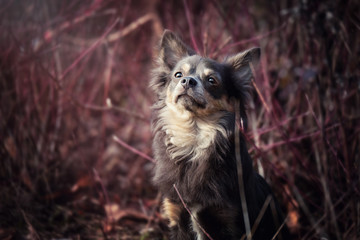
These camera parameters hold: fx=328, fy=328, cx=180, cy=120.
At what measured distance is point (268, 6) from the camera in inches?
202

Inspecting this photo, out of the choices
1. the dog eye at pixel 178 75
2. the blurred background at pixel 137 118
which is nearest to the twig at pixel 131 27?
the blurred background at pixel 137 118

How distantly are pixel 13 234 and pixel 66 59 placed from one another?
2.99m

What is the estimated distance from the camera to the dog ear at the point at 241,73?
282 centimetres

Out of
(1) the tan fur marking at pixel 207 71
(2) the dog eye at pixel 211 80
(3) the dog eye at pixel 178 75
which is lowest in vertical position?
(2) the dog eye at pixel 211 80

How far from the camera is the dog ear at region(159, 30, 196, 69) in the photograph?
300 centimetres

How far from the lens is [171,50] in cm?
308

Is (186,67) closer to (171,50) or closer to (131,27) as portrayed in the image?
(171,50)

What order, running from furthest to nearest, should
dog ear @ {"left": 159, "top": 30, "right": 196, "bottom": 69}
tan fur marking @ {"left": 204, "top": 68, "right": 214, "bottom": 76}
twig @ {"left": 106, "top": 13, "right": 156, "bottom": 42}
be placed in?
1. twig @ {"left": 106, "top": 13, "right": 156, "bottom": 42}
2. dog ear @ {"left": 159, "top": 30, "right": 196, "bottom": 69}
3. tan fur marking @ {"left": 204, "top": 68, "right": 214, "bottom": 76}

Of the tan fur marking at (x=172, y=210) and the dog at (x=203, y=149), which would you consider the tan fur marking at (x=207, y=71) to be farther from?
the tan fur marking at (x=172, y=210)

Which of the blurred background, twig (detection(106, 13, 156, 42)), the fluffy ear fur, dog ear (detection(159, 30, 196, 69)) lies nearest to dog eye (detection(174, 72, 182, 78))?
dog ear (detection(159, 30, 196, 69))

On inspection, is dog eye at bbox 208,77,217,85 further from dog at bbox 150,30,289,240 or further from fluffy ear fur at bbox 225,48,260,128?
fluffy ear fur at bbox 225,48,260,128

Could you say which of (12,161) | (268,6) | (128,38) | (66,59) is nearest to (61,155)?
(12,161)

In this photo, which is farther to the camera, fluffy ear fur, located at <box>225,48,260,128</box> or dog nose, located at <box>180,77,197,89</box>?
fluffy ear fur, located at <box>225,48,260,128</box>

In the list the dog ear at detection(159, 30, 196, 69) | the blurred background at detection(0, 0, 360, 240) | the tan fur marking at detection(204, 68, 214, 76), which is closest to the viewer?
the tan fur marking at detection(204, 68, 214, 76)
